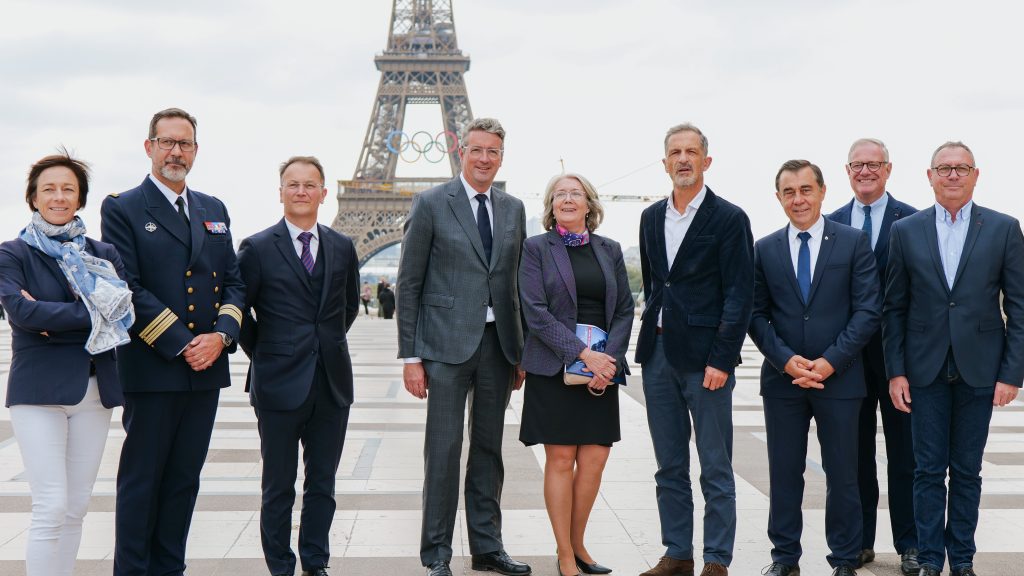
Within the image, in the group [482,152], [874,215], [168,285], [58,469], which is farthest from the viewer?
[874,215]

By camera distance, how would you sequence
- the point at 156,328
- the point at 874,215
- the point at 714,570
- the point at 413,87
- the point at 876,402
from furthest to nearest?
the point at 413,87 < the point at 874,215 < the point at 876,402 < the point at 714,570 < the point at 156,328

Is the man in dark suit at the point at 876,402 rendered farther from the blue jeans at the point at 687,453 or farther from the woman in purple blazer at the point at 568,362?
the woman in purple blazer at the point at 568,362

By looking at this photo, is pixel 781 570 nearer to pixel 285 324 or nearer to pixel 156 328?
pixel 285 324

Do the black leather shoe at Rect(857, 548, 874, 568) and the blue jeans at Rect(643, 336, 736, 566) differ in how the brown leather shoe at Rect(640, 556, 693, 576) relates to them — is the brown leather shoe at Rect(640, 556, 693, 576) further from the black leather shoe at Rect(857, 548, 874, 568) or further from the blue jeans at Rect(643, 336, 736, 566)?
the black leather shoe at Rect(857, 548, 874, 568)

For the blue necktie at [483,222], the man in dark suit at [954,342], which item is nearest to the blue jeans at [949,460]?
the man in dark suit at [954,342]

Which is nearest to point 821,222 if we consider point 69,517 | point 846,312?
point 846,312

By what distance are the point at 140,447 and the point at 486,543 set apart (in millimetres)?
1463

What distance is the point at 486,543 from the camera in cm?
383

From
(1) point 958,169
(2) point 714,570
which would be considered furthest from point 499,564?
(1) point 958,169

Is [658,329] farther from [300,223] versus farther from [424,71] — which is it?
[424,71]

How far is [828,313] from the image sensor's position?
3.77 m

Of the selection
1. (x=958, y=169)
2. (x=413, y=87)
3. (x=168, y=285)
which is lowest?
(x=168, y=285)

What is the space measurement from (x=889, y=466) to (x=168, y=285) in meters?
3.23

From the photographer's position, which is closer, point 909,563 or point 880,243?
point 909,563
